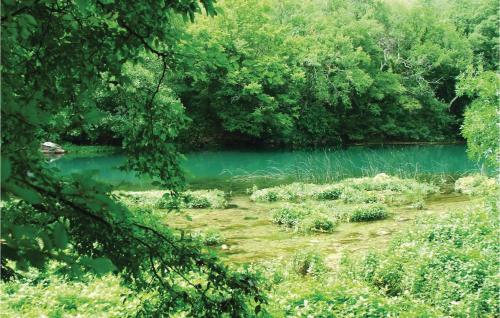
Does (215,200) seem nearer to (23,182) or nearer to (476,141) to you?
(476,141)

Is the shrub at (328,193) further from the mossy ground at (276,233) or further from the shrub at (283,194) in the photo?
the mossy ground at (276,233)

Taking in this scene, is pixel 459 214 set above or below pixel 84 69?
below

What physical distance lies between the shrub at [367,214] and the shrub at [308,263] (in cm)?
580

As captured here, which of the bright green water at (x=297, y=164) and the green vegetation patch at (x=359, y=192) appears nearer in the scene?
the green vegetation patch at (x=359, y=192)

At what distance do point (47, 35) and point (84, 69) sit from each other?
310 millimetres

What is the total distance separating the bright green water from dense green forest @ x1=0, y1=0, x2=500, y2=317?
349cm

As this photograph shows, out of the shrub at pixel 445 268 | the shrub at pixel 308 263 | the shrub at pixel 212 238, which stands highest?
the shrub at pixel 445 268

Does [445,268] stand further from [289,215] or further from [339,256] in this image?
[289,215]

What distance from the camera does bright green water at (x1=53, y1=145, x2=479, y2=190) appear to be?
87.0ft

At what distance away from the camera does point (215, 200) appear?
19.5 metres

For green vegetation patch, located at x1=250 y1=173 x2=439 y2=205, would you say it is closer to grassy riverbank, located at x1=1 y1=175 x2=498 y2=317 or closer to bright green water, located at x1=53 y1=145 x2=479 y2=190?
grassy riverbank, located at x1=1 y1=175 x2=498 y2=317

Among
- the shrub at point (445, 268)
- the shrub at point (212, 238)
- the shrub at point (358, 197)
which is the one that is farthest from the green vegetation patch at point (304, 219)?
the shrub at point (445, 268)

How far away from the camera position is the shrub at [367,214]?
16.7m

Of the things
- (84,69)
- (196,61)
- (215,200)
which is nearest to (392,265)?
(196,61)
